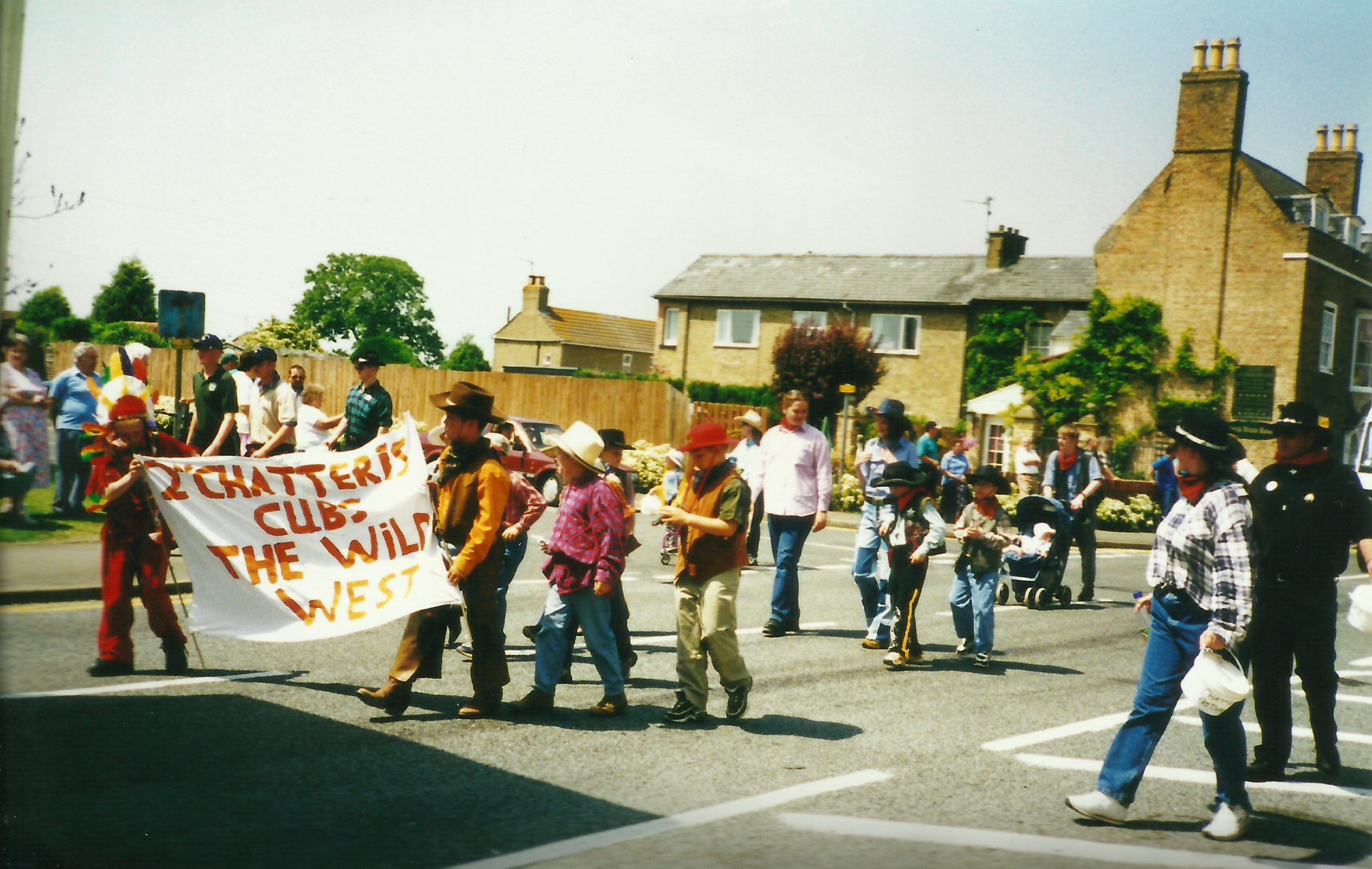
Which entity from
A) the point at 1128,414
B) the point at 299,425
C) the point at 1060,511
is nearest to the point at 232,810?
the point at 299,425

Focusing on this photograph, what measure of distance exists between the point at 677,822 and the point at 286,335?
16629mm

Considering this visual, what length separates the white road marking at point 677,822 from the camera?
473cm

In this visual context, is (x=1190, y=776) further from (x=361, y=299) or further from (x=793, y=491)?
(x=361, y=299)

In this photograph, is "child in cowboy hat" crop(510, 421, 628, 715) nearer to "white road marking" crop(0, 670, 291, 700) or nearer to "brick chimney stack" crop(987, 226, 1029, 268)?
"white road marking" crop(0, 670, 291, 700)

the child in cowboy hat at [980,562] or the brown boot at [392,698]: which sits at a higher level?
the child in cowboy hat at [980,562]

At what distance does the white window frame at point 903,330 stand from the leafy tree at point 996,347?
6.90ft

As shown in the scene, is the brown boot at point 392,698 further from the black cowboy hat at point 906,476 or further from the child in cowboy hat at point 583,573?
the black cowboy hat at point 906,476

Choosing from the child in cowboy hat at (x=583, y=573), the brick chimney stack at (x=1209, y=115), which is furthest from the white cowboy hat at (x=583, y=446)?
the brick chimney stack at (x=1209, y=115)

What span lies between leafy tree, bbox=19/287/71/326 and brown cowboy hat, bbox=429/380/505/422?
2.03 metres

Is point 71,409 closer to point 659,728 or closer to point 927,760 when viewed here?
point 659,728

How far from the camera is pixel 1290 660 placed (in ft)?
21.6

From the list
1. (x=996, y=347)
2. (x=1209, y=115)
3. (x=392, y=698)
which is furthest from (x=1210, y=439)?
(x=996, y=347)

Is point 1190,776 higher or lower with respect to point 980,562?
lower

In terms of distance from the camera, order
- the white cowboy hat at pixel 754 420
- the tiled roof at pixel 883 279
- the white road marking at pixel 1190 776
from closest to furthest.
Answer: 1. the white road marking at pixel 1190 776
2. the white cowboy hat at pixel 754 420
3. the tiled roof at pixel 883 279
